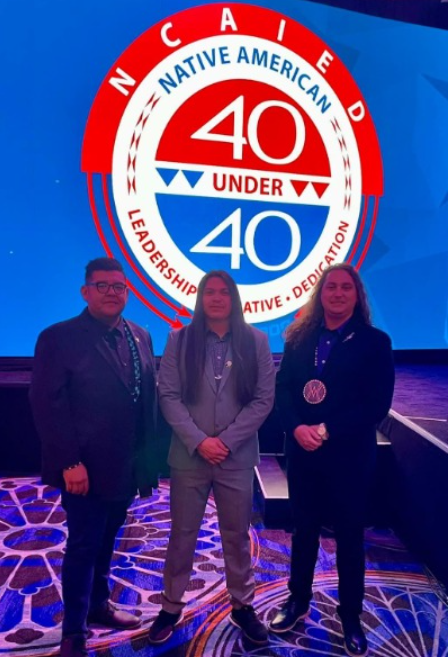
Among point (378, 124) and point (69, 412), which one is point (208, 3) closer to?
point (378, 124)

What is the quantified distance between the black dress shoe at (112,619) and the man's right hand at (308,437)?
978 mm

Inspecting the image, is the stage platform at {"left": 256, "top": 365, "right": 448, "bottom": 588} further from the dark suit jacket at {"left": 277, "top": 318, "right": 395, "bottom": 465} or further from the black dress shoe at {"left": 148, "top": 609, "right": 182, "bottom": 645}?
the black dress shoe at {"left": 148, "top": 609, "right": 182, "bottom": 645}

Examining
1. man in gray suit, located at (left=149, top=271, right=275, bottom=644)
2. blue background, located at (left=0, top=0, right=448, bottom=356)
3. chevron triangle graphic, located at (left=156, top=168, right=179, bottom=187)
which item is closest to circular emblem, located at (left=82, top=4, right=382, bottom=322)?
chevron triangle graphic, located at (left=156, top=168, right=179, bottom=187)

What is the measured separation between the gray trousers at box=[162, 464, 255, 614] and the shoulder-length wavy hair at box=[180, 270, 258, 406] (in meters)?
0.28

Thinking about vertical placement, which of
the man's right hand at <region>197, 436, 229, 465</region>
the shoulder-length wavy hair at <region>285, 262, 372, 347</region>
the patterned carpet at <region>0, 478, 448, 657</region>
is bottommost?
the patterned carpet at <region>0, 478, 448, 657</region>

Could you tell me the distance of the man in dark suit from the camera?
1.63 metres

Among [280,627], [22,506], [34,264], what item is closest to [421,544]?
[280,627]

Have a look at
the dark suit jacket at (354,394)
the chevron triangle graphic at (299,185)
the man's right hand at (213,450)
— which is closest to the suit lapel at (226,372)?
the man's right hand at (213,450)

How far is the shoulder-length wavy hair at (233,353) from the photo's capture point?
1.82 meters

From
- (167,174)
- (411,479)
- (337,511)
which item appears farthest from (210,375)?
(167,174)

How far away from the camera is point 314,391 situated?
6.05 ft

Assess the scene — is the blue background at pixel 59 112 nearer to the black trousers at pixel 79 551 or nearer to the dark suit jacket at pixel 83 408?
the dark suit jacket at pixel 83 408

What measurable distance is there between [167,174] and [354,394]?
7.93ft

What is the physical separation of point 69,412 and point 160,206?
7.46 feet
